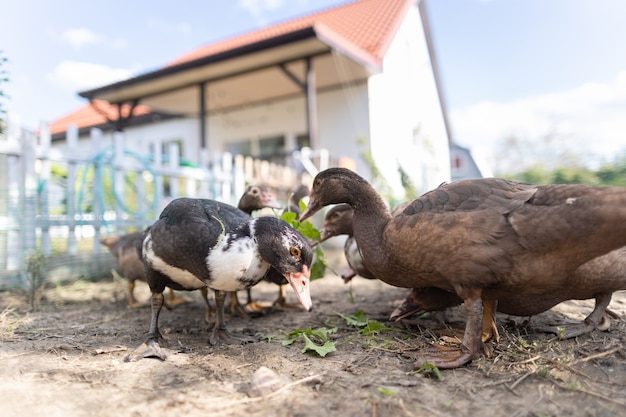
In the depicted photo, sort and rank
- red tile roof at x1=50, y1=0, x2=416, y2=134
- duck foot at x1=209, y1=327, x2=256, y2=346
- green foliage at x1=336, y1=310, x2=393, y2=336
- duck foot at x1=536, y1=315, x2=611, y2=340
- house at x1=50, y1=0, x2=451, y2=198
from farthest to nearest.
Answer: house at x1=50, y1=0, x2=451, y2=198
red tile roof at x1=50, y1=0, x2=416, y2=134
green foliage at x1=336, y1=310, x2=393, y2=336
duck foot at x1=209, y1=327, x2=256, y2=346
duck foot at x1=536, y1=315, x2=611, y2=340

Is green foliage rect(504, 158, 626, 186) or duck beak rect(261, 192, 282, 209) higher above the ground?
green foliage rect(504, 158, 626, 186)

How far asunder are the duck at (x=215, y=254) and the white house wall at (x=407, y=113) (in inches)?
303

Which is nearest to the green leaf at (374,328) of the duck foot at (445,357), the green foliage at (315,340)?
the green foliage at (315,340)

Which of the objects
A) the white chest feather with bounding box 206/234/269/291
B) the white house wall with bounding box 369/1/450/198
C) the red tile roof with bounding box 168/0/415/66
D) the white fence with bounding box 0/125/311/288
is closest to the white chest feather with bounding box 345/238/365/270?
the white chest feather with bounding box 206/234/269/291

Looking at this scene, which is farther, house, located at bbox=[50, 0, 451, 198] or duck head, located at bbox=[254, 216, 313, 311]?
house, located at bbox=[50, 0, 451, 198]

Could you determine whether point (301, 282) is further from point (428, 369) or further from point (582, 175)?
point (582, 175)

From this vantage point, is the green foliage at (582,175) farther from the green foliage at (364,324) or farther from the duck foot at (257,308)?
the duck foot at (257,308)

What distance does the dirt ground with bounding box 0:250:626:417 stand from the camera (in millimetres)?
1926

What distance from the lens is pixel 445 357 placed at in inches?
97.8

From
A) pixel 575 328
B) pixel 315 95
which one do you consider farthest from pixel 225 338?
pixel 315 95

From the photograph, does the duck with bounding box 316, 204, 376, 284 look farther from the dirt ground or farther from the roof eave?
the roof eave

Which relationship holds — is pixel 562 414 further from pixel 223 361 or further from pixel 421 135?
pixel 421 135

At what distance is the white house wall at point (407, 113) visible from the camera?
38.1ft

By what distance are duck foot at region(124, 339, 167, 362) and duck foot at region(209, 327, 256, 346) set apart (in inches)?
15.6
